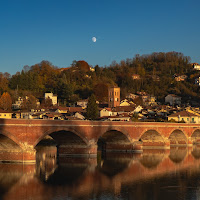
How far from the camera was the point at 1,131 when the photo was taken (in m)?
37.0

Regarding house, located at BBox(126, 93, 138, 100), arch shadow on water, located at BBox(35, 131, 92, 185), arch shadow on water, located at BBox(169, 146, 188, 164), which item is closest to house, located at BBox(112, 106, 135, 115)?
house, located at BBox(126, 93, 138, 100)

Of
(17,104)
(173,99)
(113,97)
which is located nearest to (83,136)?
(113,97)

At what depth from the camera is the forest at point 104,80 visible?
105 metres

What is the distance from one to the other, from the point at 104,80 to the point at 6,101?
41857 mm

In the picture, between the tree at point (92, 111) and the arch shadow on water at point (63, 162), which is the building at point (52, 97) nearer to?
the tree at point (92, 111)

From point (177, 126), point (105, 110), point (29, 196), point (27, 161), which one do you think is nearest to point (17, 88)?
point (105, 110)

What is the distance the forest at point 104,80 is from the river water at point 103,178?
174 ft

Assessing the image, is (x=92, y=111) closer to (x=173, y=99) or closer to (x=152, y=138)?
(x=152, y=138)

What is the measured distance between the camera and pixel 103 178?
36.0m

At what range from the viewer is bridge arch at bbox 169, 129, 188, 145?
65975mm

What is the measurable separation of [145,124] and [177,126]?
8.95m

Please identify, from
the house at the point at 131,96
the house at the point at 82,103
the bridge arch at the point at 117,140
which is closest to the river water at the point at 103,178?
the bridge arch at the point at 117,140

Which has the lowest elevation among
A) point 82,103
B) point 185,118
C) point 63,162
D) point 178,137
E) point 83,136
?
point 63,162

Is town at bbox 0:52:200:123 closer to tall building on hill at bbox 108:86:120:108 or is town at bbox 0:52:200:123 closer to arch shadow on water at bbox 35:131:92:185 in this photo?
tall building on hill at bbox 108:86:120:108
